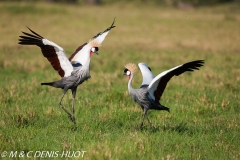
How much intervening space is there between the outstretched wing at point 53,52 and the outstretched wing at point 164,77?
4.41 feet

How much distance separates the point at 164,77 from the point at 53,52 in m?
1.74

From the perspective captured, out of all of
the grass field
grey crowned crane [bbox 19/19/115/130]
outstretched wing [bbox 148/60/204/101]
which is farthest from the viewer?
grey crowned crane [bbox 19/19/115/130]

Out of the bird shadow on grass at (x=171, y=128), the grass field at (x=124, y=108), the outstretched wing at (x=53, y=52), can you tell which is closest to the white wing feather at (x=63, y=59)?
the outstretched wing at (x=53, y=52)

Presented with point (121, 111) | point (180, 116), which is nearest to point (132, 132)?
point (121, 111)

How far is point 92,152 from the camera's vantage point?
5203 mm

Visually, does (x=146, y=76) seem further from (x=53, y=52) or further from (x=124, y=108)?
(x=53, y=52)

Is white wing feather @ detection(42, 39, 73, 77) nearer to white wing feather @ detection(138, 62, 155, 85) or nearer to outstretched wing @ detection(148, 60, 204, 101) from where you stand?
white wing feather @ detection(138, 62, 155, 85)

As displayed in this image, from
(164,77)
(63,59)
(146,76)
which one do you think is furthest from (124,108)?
(164,77)

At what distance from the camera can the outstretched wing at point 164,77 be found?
610 cm

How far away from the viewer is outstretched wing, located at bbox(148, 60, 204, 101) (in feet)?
20.0

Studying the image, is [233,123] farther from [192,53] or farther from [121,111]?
[192,53]

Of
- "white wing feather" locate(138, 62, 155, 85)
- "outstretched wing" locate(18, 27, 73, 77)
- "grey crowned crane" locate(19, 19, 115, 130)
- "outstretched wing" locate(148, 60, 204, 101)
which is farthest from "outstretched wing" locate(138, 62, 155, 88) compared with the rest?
"outstretched wing" locate(18, 27, 73, 77)

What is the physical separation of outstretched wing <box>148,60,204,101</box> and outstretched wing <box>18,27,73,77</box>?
4.41 ft

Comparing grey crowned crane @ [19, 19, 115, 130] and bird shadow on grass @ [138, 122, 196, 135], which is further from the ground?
grey crowned crane @ [19, 19, 115, 130]
